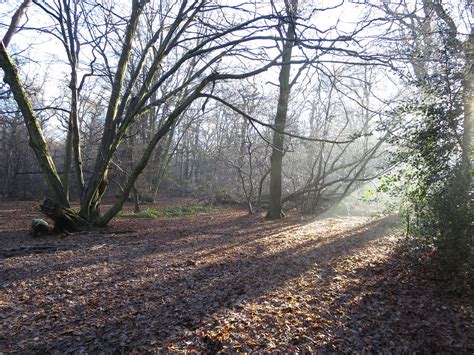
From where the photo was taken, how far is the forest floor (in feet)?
9.28

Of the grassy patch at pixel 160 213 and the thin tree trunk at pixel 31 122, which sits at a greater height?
the thin tree trunk at pixel 31 122

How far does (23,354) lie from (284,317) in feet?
8.09

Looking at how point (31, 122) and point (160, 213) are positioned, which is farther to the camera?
point (160, 213)

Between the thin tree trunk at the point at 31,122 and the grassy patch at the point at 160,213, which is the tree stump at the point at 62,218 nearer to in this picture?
the thin tree trunk at the point at 31,122

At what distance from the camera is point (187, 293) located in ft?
12.5

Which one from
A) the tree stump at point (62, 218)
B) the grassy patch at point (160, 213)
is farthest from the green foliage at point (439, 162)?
→ the grassy patch at point (160, 213)

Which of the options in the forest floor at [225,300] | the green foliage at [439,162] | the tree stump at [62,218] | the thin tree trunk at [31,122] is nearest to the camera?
the forest floor at [225,300]

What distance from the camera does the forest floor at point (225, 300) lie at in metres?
2.83

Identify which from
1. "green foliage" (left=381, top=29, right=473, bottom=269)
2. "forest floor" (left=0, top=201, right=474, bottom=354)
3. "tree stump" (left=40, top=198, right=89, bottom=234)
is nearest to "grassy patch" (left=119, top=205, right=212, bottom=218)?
"tree stump" (left=40, top=198, right=89, bottom=234)

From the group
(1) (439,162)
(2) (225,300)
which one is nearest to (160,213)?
(2) (225,300)

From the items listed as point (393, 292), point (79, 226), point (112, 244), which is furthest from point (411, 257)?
point (79, 226)

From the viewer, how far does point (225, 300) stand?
3596 millimetres

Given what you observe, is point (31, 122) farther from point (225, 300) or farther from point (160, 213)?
point (225, 300)

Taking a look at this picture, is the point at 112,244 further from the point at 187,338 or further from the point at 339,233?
the point at 339,233
